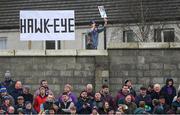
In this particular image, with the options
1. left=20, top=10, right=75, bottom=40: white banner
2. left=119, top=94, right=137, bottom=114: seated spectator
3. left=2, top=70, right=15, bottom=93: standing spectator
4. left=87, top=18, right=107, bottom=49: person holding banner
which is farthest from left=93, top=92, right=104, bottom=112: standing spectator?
Answer: left=87, top=18, right=107, bottom=49: person holding banner

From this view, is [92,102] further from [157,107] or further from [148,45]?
[148,45]

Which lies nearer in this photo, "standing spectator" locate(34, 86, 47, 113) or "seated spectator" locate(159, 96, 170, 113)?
"seated spectator" locate(159, 96, 170, 113)

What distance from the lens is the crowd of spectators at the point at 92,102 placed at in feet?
54.3

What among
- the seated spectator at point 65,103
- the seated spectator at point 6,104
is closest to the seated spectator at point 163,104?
the seated spectator at point 65,103

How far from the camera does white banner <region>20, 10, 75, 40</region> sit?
69.2 feet

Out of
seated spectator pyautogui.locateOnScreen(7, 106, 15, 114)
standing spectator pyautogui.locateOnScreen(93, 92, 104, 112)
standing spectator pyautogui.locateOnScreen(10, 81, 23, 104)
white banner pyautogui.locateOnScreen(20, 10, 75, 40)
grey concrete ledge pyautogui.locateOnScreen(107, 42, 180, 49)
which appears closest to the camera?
seated spectator pyautogui.locateOnScreen(7, 106, 15, 114)

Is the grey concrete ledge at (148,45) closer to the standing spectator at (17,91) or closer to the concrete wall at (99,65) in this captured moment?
the concrete wall at (99,65)

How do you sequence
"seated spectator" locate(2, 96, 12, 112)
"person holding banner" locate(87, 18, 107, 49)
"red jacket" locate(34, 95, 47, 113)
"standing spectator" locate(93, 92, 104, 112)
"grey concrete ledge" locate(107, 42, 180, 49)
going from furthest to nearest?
"person holding banner" locate(87, 18, 107, 49) → "grey concrete ledge" locate(107, 42, 180, 49) → "red jacket" locate(34, 95, 47, 113) → "standing spectator" locate(93, 92, 104, 112) → "seated spectator" locate(2, 96, 12, 112)

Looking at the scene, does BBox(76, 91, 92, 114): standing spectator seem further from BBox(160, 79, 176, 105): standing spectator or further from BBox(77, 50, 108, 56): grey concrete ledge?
BBox(77, 50, 108, 56): grey concrete ledge

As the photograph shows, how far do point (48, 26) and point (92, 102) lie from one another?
14.9ft

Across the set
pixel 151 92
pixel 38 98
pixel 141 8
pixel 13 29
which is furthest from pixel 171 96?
pixel 13 29

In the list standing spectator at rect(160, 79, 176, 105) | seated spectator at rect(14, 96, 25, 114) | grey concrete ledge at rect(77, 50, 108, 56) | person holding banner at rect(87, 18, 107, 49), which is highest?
person holding banner at rect(87, 18, 107, 49)

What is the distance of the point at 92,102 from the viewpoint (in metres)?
17.4

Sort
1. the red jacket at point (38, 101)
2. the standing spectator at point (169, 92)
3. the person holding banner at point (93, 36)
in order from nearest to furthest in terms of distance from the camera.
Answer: the red jacket at point (38, 101), the standing spectator at point (169, 92), the person holding banner at point (93, 36)
